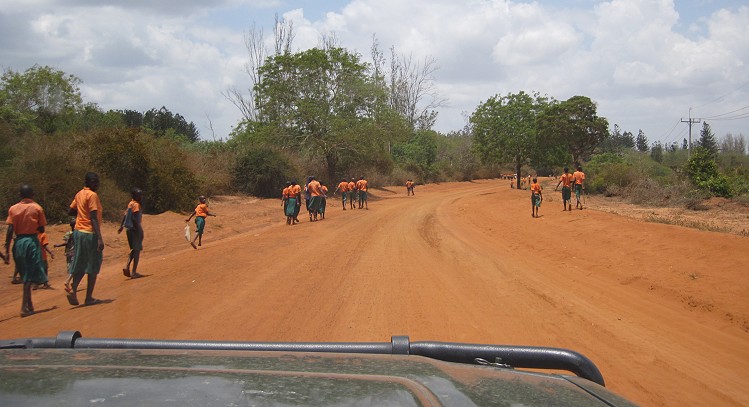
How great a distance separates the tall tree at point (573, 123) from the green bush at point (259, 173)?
2146 cm

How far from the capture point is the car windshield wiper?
9.11 ft

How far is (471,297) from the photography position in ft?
31.0

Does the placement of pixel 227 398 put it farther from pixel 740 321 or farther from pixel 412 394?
pixel 740 321

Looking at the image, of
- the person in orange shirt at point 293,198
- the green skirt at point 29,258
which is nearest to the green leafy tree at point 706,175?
the person in orange shirt at point 293,198

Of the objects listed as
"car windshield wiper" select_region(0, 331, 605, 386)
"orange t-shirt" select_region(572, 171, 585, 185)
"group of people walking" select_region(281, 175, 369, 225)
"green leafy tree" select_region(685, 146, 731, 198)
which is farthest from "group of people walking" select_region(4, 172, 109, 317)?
"green leafy tree" select_region(685, 146, 731, 198)

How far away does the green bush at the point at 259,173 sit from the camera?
3672 centimetres

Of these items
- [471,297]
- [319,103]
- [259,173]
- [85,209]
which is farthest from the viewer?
[319,103]

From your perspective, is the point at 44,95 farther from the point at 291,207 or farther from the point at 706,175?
the point at 706,175

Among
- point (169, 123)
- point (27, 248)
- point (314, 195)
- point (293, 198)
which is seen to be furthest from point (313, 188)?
point (169, 123)

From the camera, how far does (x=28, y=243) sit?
902cm

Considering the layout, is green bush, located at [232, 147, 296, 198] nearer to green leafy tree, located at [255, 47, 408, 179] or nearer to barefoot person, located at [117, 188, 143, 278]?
green leafy tree, located at [255, 47, 408, 179]

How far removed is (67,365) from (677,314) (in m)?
9.01

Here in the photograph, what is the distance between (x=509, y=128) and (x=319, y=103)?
15.7 m

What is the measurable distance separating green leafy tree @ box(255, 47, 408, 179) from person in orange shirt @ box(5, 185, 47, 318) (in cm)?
3303
